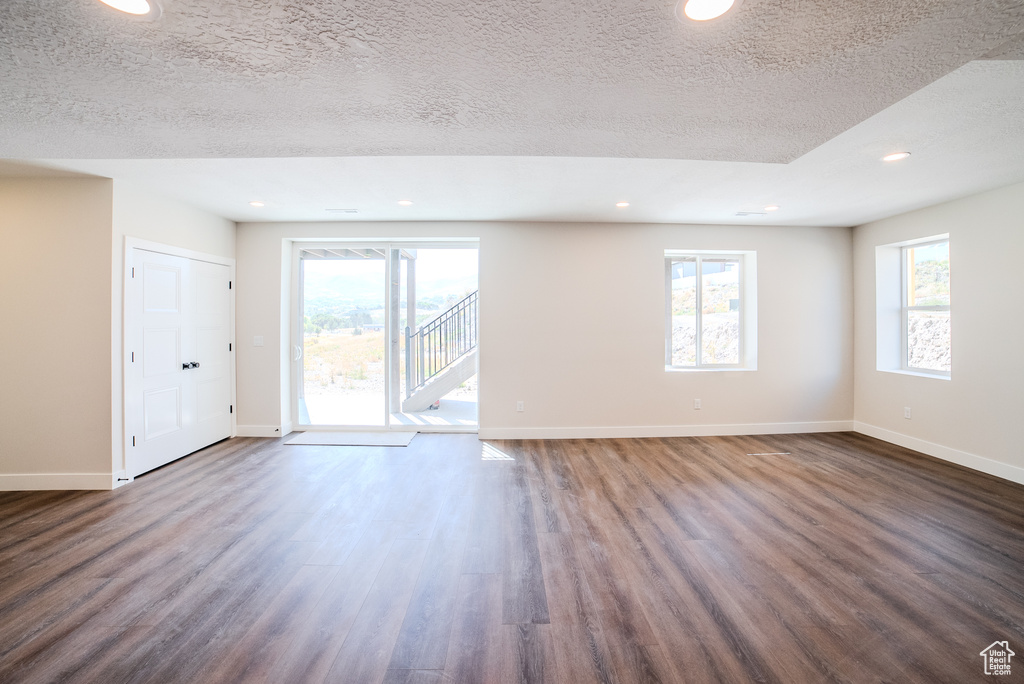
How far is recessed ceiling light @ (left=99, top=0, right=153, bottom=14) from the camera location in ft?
3.86

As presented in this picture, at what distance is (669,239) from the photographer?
4.82 m

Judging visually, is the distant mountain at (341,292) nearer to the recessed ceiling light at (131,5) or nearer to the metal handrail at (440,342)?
the metal handrail at (440,342)

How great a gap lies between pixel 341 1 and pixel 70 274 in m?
3.61

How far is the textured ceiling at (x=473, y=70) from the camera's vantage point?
124 centimetres

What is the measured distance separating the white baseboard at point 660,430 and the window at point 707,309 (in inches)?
29.9

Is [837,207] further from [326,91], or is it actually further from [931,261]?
[326,91]

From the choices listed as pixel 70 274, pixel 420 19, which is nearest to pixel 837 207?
pixel 420 19

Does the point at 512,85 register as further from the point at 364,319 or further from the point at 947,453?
the point at 947,453

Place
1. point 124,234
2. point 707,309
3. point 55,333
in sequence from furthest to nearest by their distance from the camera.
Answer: point 707,309 < point 124,234 < point 55,333

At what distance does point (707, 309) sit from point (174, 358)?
578cm

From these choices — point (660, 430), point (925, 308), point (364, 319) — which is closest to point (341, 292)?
point (364, 319)

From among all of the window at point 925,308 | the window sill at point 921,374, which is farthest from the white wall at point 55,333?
the window at point 925,308

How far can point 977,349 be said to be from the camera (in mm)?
3668

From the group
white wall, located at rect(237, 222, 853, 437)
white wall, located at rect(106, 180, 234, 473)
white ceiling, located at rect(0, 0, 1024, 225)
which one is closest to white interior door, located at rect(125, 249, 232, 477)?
white wall, located at rect(106, 180, 234, 473)
